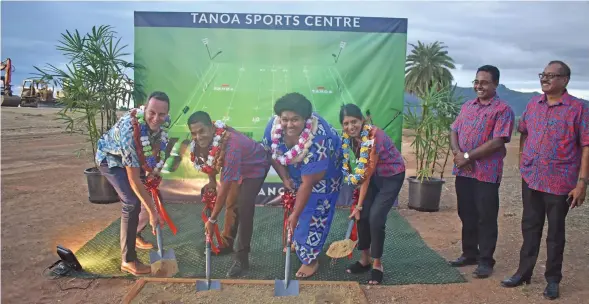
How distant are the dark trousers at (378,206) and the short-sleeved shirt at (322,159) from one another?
10.3 inches

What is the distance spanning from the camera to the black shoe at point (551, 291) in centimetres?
353

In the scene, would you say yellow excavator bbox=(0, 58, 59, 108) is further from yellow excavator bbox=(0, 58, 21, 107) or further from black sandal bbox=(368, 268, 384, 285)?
black sandal bbox=(368, 268, 384, 285)

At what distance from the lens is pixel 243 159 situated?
3.75 meters

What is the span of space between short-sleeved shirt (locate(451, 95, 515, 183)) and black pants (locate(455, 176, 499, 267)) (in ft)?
0.29

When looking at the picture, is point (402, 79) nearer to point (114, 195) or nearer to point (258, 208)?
point (258, 208)

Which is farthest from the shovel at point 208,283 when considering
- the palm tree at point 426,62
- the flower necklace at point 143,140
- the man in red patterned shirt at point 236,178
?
the palm tree at point 426,62

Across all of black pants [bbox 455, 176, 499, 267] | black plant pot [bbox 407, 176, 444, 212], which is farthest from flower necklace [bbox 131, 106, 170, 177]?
black plant pot [bbox 407, 176, 444, 212]

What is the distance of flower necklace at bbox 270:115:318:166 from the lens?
134 inches

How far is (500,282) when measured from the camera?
12.6 ft

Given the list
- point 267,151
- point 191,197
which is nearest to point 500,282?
point 267,151

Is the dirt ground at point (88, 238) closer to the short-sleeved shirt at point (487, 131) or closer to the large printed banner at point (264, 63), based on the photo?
the short-sleeved shirt at point (487, 131)

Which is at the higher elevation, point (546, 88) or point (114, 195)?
point (546, 88)

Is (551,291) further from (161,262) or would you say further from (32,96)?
(32,96)

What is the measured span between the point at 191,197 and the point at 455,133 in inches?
139
